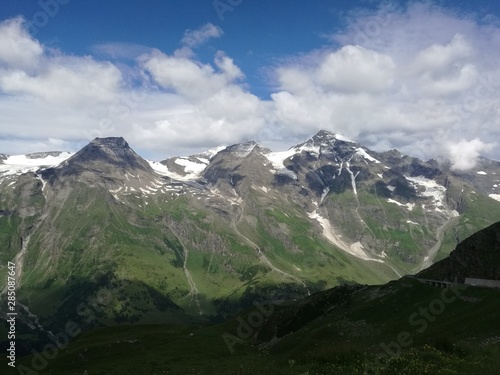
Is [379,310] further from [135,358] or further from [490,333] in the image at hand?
[135,358]

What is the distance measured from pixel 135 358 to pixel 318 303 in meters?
50.0

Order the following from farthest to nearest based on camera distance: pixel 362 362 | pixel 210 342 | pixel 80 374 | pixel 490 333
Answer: pixel 210 342 → pixel 80 374 → pixel 490 333 → pixel 362 362

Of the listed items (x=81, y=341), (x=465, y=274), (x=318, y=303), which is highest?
(x=465, y=274)

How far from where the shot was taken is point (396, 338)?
200ft

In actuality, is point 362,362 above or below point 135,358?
above

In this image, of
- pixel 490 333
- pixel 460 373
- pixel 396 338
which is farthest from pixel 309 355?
pixel 396 338

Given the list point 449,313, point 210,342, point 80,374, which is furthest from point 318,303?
point 80,374

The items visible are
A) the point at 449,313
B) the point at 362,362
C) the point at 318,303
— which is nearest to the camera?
the point at 362,362

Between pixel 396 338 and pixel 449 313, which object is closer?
pixel 396 338

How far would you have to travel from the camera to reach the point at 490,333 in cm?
4769

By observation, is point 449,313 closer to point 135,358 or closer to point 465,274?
point 465,274

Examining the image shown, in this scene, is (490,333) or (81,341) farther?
(81,341)

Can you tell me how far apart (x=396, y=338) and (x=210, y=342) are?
45.2 m

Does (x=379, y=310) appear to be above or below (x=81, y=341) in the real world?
above
